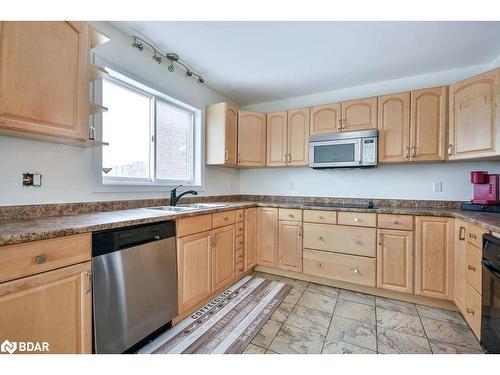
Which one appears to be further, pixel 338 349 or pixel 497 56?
pixel 497 56

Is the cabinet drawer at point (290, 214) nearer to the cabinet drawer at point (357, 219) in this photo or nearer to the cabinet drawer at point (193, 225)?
the cabinet drawer at point (357, 219)

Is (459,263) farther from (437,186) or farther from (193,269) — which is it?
(193,269)

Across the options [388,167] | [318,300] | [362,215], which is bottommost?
[318,300]

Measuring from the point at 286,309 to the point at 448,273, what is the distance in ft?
4.92

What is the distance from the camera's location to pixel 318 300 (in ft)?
7.36

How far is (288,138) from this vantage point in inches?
123

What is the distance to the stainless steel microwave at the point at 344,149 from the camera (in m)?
2.57

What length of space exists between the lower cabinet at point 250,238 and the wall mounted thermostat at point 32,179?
1876 millimetres

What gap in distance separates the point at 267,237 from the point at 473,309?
74.4 inches

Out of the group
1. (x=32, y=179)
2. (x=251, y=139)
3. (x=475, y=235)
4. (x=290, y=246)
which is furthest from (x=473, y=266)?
(x=32, y=179)

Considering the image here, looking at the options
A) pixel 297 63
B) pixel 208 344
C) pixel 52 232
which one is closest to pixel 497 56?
pixel 297 63

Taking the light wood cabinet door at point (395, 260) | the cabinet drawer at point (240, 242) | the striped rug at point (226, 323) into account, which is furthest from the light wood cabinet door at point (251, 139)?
the light wood cabinet door at point (395, 260)

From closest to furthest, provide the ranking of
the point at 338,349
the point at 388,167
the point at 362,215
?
1. the point at 338,349
2. the point at 362,215
3. the point at 388,167
